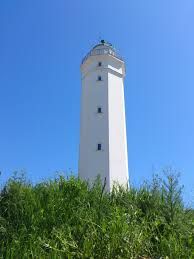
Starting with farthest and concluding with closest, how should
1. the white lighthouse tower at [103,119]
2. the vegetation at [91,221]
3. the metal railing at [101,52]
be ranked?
the metal railing at [101,52] < the white lighthouse tower at [103,119] < the vegetation at [91,221]

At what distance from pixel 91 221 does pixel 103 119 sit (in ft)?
54.1

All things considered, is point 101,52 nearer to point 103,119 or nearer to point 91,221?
point 103,119

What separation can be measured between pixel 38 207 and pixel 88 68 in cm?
1963

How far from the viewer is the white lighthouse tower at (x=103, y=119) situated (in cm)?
2364

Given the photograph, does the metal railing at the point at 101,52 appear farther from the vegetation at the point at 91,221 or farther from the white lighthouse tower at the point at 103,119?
the vegetation at the point at 91,221

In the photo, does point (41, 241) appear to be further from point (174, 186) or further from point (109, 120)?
point (109, 120)

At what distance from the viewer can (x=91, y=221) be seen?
9.07 meters

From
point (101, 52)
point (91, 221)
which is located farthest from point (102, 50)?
point (91, 221)

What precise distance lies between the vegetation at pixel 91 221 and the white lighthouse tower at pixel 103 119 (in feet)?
36.8

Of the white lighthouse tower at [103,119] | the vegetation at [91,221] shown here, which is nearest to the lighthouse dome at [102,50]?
the white lighthouse tower at [103,119]

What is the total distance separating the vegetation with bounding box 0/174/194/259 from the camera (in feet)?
26.7

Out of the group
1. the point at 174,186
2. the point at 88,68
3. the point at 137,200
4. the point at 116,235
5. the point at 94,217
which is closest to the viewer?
the point at 116,235

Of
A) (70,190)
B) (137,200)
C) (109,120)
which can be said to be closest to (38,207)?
(70,190)

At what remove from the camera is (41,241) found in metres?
8.40
